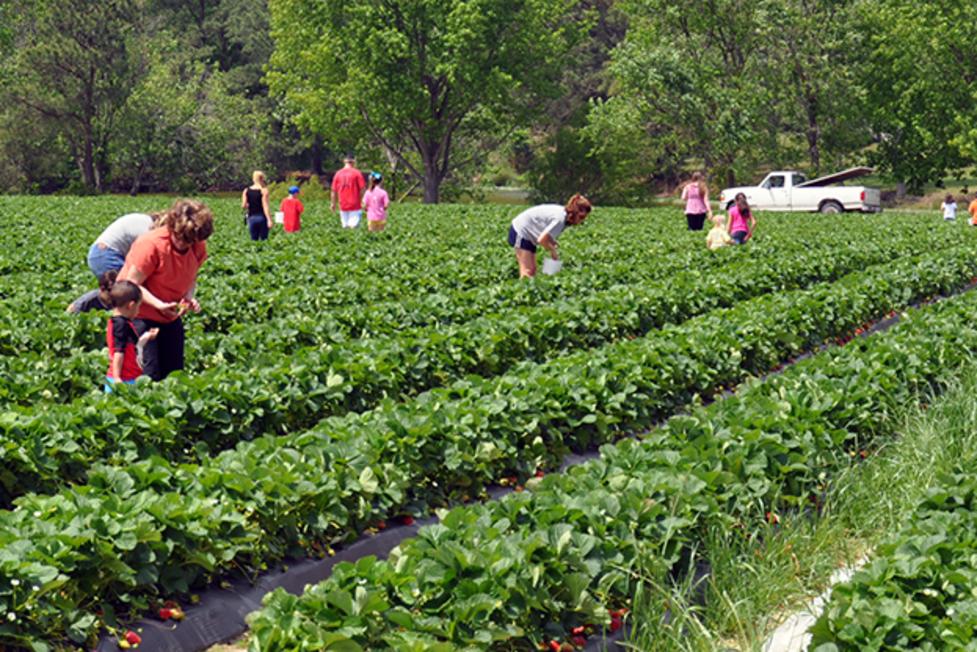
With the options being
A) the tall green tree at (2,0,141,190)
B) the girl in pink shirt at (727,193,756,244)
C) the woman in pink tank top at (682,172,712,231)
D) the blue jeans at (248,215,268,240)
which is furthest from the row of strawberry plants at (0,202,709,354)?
the tall green tree at (2,0,141,190)

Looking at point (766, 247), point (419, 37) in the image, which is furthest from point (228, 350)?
point (419, 37)

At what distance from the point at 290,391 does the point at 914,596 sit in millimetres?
4538

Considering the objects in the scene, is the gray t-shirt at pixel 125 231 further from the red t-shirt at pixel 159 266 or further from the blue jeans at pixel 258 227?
the blue jeans at pixel 258 227

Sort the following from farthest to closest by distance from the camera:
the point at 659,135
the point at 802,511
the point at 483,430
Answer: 1. the point at 659,135
2. the point at 483,430
3. the point at 802,511

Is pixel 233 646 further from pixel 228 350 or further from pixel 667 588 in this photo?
pixel 228 350

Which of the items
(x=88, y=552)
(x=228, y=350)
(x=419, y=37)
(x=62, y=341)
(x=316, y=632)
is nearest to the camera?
(x=316, y=632)

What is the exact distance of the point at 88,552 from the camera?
460 centimetres

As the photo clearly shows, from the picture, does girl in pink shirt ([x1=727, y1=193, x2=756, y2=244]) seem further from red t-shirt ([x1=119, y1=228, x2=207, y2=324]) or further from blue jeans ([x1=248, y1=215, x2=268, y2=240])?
red t-shirt ([x1=119, y1=228, x2=207, y2=324])

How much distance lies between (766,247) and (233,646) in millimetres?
14363

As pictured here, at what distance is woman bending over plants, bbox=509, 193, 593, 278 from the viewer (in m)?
11.3

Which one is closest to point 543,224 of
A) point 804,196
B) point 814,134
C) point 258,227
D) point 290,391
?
point 290,391

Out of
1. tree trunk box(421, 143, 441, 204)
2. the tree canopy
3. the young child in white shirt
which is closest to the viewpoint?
the young child in white shirt

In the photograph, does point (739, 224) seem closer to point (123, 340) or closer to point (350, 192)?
point (350, 192)

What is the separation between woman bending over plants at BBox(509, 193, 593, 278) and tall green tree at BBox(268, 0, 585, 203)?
34.2 metres
